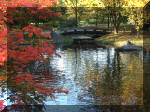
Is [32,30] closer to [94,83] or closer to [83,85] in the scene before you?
[83,85]

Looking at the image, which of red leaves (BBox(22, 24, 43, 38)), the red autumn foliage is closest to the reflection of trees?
the red autumn foliage

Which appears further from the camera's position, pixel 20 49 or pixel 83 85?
pixel 83 85

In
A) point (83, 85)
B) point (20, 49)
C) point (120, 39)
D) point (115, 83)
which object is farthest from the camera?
point (120, 39)

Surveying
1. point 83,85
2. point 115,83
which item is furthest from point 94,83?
point 115,83

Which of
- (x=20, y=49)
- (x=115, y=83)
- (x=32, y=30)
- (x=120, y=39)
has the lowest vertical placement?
(x=120, y=39)

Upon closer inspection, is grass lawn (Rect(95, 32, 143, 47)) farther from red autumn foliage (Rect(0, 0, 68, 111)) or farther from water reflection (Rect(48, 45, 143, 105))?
red autumn foliage (Rect(0, 0, 68, 111))

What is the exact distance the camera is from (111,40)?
54.4 meters

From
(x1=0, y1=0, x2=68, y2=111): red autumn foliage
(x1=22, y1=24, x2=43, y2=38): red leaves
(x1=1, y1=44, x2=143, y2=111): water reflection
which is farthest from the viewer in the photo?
(x1=1, y1=44, x2=143, y2=111): water reflection

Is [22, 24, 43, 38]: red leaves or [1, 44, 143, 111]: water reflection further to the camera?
[1, 44, 143, 111]: water reflection

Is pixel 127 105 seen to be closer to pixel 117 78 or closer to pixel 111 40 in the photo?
pixel 117 78

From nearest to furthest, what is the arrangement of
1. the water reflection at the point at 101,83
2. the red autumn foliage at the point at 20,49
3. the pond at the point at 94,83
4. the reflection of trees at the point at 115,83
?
the red autumn foliage at the point at 20,49 < the pond at the point at 94,83 < the water reflection at the point at 101,83 < the reflection of trees at the point at 115,83

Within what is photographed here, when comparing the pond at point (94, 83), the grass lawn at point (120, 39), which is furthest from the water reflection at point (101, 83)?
the grass lawn at point (120, 39)

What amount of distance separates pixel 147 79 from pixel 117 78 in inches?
77.8

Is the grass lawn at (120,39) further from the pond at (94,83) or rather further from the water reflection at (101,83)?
the water reflection at (101,83)
